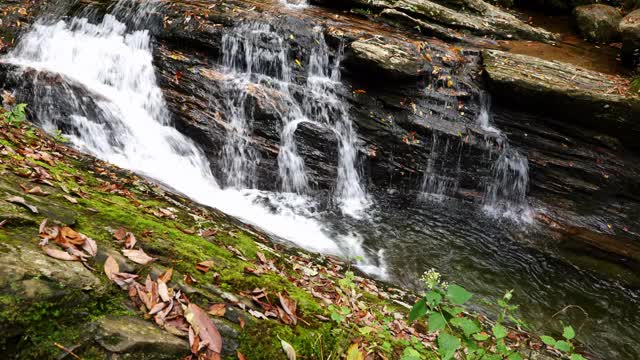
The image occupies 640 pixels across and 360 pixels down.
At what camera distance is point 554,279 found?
8445mm

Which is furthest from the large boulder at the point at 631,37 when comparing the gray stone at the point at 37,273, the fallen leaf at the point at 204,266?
Answer: the gray stone at the point at 37,273

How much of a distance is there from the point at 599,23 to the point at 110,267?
16.1 meters

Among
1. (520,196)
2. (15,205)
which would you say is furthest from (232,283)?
(520,196)

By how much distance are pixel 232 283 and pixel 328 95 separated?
774 centimetres

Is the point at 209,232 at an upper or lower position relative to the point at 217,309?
lower

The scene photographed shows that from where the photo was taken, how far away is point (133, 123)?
28.6 feet

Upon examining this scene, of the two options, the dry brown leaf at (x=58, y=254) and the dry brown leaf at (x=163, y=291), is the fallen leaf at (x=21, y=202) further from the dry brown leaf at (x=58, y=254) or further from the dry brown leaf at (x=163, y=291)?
the dry brown leaf at (x=163, y=291)

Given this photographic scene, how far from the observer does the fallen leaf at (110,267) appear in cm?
223

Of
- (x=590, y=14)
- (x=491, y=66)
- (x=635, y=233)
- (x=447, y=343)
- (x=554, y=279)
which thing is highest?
(x=590, y=14)

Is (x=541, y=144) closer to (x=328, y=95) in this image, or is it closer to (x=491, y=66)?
(x=491, y=66)

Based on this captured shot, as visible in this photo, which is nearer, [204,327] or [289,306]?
[204,327]

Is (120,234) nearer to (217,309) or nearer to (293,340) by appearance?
(217,309)

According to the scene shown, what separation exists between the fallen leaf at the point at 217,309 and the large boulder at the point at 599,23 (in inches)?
608

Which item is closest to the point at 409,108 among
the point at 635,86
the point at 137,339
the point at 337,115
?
the point at 337,115
